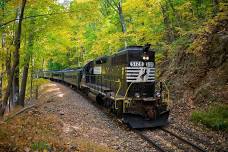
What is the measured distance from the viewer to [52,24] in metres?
12.8

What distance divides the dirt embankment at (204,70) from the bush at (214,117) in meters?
0.73

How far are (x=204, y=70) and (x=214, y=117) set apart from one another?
14.3 ft

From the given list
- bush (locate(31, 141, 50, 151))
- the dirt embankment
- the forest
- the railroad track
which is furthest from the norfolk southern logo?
bush (locate(31, 141, 50, 151))

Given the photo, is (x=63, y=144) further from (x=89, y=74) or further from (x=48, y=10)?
Result: (x=89, y=74)

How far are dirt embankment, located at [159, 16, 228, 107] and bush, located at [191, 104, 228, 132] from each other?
2.39 feet

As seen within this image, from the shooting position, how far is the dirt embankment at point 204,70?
13.7 m

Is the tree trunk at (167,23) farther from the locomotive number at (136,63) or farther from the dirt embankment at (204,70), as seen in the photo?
the locomotive number at (136,63)

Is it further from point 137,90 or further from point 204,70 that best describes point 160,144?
point 204,70

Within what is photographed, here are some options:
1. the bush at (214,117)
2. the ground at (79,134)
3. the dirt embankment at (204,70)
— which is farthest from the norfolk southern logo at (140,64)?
the bush at (214,117)

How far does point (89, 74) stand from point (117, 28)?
36.8 feet

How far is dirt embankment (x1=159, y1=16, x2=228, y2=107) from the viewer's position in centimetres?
1370

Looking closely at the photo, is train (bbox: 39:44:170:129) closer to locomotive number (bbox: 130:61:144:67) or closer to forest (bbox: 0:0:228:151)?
locomotive number (bbox: 130:61:144:67)

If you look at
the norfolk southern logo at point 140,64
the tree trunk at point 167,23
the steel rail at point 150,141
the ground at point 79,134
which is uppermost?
the tree trunk at point 167,23

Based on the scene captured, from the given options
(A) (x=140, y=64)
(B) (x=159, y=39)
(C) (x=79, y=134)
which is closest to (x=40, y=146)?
(C) (x=79, y=134)
